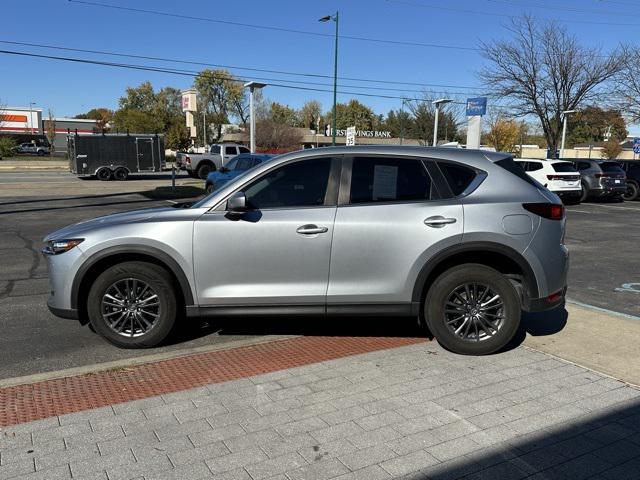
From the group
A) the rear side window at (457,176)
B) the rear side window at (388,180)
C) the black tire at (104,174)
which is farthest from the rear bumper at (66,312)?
the black tire at (104,174)

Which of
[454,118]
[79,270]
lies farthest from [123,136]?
[454,118]

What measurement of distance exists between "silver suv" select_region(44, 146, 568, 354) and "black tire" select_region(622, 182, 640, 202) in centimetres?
2309

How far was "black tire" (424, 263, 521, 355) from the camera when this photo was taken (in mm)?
4500

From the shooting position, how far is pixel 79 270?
176 inches

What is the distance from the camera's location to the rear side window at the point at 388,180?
4.57 metres

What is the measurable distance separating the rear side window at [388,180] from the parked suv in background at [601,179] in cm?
1979

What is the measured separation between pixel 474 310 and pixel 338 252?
1272 millimetres

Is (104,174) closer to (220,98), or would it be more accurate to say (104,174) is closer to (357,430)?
(357,430)

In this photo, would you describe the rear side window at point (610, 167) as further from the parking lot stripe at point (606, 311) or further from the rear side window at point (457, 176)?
the rear side window at point (457, 176)

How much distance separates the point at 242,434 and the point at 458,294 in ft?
7.26

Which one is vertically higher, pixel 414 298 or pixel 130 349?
pixel 414 298

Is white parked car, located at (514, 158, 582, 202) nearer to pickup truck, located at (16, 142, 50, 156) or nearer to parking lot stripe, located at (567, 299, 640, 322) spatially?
parking lot stripe, located at (567, 299, 640, 322)

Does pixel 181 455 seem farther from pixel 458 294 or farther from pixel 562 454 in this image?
pixel 458 294

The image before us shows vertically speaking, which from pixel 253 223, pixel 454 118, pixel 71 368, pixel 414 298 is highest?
pixel 454 118
